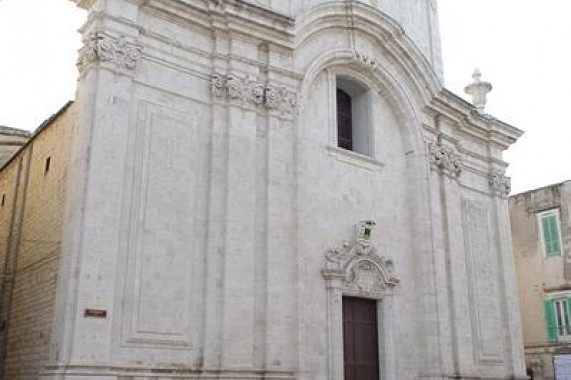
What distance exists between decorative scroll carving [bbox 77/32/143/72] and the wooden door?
625 cm

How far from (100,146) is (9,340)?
473cm

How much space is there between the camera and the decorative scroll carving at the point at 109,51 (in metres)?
11.0

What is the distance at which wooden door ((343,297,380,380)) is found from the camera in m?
13.4

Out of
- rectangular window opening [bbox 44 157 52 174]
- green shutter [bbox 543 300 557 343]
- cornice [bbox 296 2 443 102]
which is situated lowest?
green shutter [bbox 543 300 557 343]

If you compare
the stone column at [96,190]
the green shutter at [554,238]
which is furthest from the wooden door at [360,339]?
the green shutter at [554,238]

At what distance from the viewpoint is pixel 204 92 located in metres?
12.3

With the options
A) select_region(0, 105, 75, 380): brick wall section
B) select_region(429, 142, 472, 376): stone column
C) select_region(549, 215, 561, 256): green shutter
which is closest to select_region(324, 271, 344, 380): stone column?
select_region(429, 142, 472, 376): stone column

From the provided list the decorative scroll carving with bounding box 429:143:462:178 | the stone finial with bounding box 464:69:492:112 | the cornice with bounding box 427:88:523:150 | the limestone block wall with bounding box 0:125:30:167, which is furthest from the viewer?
the limestone block wall with bounding box 0:125:30:167

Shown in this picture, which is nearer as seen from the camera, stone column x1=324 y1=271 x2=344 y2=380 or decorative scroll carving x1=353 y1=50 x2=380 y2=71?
stone column x1=324 y1=271 x2=344 y2=380

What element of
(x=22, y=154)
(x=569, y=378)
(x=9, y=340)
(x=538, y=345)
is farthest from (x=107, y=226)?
(x=538, y=345)

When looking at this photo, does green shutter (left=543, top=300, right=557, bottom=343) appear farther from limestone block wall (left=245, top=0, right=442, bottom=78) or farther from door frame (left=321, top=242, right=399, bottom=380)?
door frame (left=321, top=242, right=399, bottom=380)

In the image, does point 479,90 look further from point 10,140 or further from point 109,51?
point 10,140

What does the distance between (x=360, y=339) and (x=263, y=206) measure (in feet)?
11.9

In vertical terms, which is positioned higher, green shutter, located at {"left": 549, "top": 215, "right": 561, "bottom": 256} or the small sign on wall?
green shutter, located at {"left": 549, "top": 215, "right": 561, "bottom": 256}
